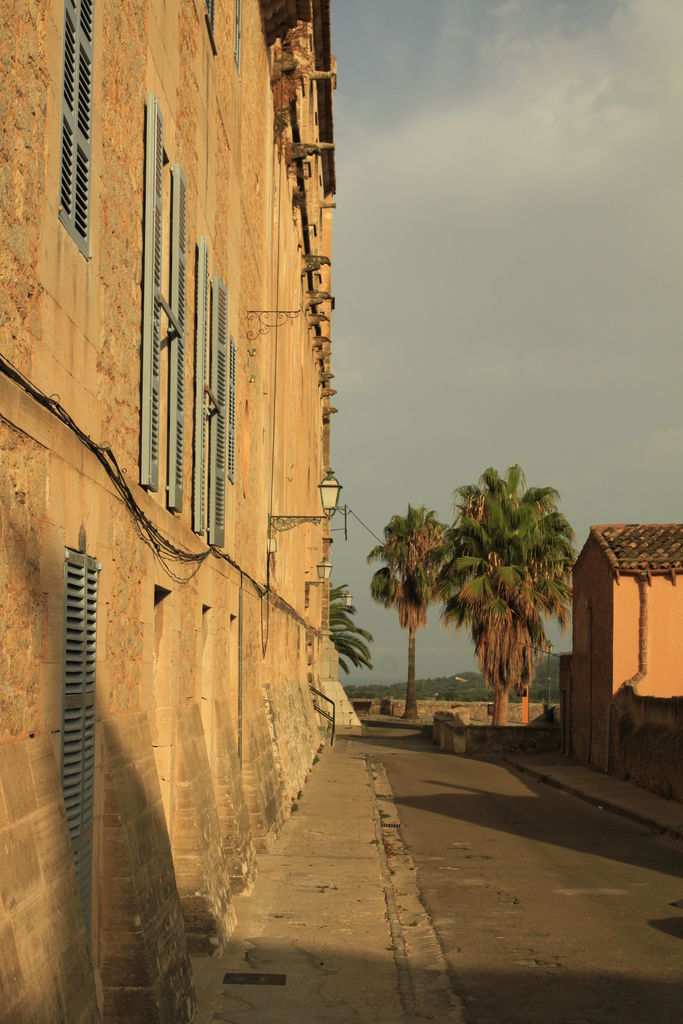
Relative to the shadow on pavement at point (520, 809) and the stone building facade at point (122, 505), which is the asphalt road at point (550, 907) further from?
the stone building facade at point (122, 505)

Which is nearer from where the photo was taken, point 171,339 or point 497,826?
point 171,339

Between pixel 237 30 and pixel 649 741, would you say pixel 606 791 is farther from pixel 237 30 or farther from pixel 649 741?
pixel 237 30

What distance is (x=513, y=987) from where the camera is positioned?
30.5 feet

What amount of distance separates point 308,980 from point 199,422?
461 centimetres

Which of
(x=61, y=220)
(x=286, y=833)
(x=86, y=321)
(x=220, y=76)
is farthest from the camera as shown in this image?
(x=286, y=833)

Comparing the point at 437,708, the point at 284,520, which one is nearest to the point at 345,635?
the point at 437,708

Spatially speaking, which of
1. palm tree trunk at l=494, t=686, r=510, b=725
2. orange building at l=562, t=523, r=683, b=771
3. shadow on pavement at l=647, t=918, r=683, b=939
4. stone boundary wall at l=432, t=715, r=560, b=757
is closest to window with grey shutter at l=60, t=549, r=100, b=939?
shadow on pavement at l=647, t=918, r=683, b=939

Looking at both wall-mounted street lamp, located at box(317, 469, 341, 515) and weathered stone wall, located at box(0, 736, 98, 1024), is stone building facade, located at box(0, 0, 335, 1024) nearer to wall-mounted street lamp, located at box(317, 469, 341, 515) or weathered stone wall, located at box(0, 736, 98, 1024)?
weathered stone wall, located at box(0, 736, 98, 1024)

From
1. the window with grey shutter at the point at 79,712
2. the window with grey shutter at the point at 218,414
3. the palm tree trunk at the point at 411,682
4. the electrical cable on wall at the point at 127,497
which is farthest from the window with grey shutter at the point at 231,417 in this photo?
the palm tree trunk at the point at 411,682

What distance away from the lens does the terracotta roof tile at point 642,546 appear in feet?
→ 100

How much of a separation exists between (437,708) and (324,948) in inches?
2047

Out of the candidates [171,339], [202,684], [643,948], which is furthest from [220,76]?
[643,948]

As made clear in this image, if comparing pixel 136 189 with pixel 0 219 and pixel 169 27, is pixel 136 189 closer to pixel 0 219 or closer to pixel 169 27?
pixel 169 27

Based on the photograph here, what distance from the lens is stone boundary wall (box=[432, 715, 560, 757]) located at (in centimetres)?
3812
